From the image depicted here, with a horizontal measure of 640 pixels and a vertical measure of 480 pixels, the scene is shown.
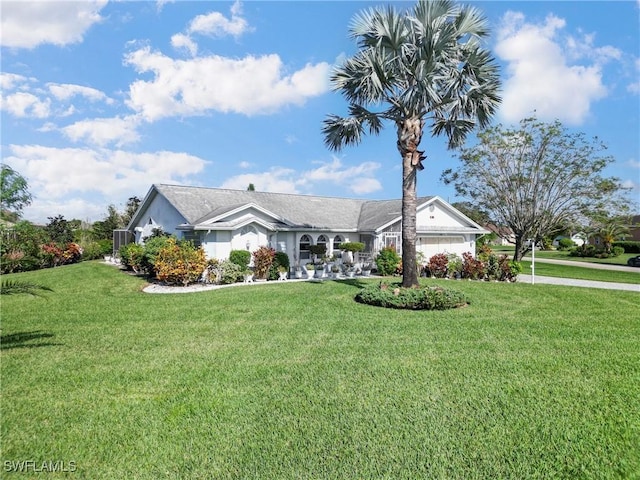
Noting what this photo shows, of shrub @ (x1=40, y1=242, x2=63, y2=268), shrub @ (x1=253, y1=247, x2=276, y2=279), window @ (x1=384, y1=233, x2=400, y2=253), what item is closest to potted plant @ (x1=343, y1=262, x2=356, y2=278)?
window @ (x1=384, y1=233, x2=400, y2=253)

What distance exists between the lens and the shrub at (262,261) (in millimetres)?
19500

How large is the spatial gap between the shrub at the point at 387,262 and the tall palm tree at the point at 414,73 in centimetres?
827

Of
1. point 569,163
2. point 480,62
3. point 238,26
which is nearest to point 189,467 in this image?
point 238,26

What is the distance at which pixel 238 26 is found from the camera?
13.3 meters

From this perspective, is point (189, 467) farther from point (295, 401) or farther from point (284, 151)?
point (284, 151)

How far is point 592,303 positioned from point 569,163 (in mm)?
18388

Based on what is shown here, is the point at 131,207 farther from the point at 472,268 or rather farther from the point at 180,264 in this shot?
the point at 472,268

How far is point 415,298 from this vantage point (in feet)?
38.8

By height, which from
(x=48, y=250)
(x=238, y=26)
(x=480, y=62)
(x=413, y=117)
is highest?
(x=238, y=26)

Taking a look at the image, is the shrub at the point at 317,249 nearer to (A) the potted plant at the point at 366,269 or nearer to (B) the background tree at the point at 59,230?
(A) the potted plant at the point at 366,269

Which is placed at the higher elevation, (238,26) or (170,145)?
(238,26)

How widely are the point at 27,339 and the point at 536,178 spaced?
103ft

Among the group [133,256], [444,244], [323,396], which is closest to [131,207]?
[133,256]

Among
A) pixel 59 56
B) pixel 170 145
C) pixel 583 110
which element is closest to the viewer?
pixel 59 56
